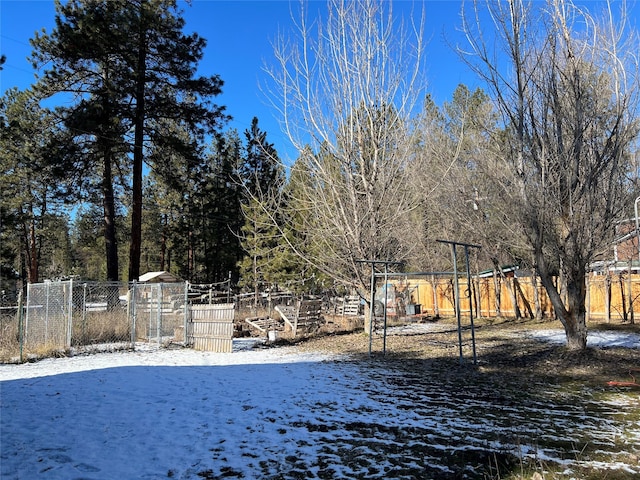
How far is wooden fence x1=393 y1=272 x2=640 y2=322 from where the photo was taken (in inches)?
692

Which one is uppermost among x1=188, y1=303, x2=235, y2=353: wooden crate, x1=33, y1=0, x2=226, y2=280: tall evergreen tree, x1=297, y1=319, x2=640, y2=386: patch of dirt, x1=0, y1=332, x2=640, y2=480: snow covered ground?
x1=33, y1=0, x2=226, y2=280: tall evergreen tree

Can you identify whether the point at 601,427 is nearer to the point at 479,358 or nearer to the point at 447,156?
the point at 479,358

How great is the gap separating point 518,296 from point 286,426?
1889 centimetres

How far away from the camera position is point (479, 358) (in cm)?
1064

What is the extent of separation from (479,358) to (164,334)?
9171 millimetres

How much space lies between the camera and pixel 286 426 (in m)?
5.41

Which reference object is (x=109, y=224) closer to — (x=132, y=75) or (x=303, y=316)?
(x=132, y=75)

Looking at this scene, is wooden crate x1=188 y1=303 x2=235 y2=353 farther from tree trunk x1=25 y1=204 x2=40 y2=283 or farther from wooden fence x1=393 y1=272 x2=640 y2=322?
tree trunk x1=25 y1=204 x2=40 y2=283

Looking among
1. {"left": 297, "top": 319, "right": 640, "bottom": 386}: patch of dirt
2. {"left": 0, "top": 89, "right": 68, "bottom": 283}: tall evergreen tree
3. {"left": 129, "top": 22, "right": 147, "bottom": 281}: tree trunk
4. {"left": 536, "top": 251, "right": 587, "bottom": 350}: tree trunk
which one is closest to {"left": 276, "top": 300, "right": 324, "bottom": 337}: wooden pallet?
{"left": 297, "top": 319, "right": 640, "bottom": 386}: patch of dirt

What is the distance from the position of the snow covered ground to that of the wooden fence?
511 inches

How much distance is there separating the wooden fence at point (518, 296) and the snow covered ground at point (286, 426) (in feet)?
42.6

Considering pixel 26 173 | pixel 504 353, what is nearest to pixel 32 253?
pixel 26 173

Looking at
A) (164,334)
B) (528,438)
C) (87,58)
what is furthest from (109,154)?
(528,438)

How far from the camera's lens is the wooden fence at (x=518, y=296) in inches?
692
